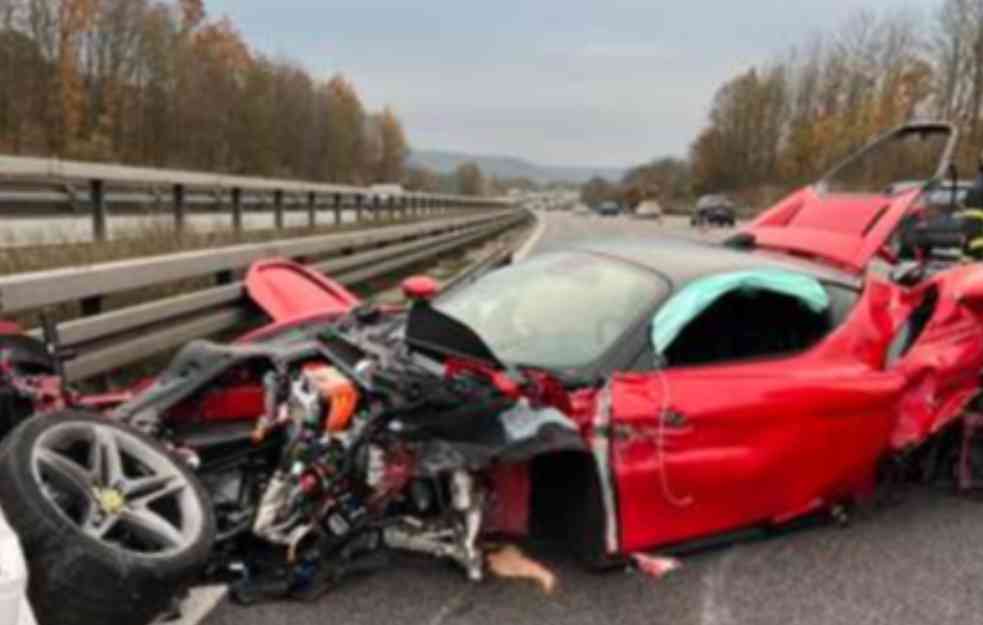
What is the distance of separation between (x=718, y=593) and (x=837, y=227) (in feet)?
9.14

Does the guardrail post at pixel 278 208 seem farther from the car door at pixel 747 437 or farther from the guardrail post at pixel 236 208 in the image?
the car door at pixel 747 437

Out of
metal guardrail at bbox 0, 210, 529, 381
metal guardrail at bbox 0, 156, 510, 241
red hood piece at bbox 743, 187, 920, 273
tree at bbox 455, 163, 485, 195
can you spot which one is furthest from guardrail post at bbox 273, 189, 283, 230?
tree at bbox 455, 163, 485, 195

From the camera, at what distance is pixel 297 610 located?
3662mm

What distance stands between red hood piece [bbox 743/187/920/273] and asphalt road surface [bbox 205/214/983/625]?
171cm

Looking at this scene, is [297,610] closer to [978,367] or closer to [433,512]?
[433,512]

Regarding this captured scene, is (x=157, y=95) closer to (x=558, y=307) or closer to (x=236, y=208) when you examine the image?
(x=236, y=208)

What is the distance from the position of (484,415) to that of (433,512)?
0.42 metres

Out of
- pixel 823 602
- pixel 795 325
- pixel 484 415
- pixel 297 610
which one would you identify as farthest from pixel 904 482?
pixel 297 610

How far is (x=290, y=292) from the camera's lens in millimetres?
6766

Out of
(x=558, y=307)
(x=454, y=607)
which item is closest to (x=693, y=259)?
(x=558, y=307)

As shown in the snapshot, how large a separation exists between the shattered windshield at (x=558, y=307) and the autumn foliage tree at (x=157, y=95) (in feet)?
119

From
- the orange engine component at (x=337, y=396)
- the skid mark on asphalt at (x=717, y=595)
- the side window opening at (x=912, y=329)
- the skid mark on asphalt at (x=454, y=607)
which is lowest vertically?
the skid mark on asphalt at (x=454, y=607)

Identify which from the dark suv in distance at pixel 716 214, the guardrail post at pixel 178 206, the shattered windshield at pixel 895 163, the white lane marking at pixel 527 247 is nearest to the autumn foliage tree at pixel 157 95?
the white lane marking at pixel 527 247

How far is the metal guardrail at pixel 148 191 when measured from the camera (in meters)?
8.23
